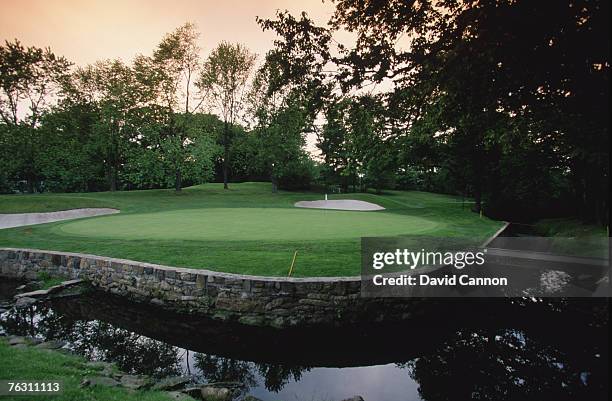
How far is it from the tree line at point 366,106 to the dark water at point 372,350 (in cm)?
389

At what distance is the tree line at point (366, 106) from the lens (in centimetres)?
593

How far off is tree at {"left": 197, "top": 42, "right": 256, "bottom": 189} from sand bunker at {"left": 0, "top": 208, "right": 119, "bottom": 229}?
16.2 meters

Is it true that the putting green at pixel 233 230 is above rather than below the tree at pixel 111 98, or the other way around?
below

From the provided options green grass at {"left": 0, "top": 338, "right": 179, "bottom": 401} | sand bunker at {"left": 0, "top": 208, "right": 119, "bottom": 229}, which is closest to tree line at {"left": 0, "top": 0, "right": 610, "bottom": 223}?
green grass at {"left": 0, "top": 338, "right": 179, "bottom": 401}

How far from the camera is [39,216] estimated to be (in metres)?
17.9

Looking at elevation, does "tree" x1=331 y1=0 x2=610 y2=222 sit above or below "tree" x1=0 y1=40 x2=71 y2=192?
below

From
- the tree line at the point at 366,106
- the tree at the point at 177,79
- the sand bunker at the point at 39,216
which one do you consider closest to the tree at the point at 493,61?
the tree line at the point at 366,106

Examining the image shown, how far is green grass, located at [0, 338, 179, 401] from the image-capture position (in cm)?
369

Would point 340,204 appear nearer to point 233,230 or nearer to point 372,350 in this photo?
point 233,230

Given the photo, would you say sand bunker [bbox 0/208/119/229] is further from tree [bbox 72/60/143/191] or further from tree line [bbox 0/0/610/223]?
tree [bbox 72/60/143/191]

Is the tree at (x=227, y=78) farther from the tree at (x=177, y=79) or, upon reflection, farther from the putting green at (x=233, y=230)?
the putting green at (x=233, y=230)

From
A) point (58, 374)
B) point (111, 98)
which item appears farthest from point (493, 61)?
point (111, 98)

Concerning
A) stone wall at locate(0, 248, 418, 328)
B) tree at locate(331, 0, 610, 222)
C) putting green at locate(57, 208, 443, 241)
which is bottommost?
stone wall at locate(0, 248, 418, 328)

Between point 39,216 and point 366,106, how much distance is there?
19.4 m
